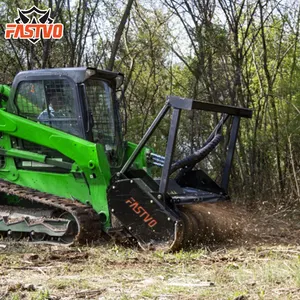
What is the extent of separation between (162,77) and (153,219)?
30.9ft

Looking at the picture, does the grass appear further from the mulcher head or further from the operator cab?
the operator cab

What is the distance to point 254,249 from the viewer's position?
22.3 ft

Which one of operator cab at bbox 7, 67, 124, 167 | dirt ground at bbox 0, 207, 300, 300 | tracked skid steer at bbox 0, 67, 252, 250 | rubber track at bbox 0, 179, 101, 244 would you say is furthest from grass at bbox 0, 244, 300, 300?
operator cab at bbox 7, 67, 124, 167

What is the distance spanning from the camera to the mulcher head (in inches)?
261

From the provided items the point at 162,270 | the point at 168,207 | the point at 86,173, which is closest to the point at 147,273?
the point at 162,270

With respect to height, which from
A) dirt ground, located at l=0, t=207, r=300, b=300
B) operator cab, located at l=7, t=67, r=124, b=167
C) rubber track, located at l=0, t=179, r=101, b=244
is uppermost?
operator cab, located at l=7, t=67, r=124, b=167

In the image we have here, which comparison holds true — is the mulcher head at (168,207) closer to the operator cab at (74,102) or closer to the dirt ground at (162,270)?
the dirt ground at (162,270)

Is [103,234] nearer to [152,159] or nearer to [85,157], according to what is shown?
[85,157]

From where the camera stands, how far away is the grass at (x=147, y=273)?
453 cm

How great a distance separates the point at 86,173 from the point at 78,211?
1.69 feet

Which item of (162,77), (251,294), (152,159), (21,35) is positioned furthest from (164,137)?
(251,294)

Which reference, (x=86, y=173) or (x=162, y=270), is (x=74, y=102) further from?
(x=162, y=270)

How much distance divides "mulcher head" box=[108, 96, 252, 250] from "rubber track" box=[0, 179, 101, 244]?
0.25m

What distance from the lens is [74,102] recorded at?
7500 millimetres
